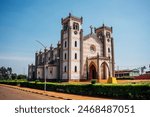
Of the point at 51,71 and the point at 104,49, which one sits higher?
the point at 104,49

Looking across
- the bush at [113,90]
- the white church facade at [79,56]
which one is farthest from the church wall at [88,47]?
the bush at [113,90]

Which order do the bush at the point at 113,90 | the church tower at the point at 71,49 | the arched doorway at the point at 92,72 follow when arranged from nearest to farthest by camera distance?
1. the bush at the point at 113,90
2. the church tower at the point at 71,49
3. the arched doorway at the point at 92,72

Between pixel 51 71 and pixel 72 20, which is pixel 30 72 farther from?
pixel 72 20

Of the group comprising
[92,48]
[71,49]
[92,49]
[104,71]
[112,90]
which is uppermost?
[92,48]

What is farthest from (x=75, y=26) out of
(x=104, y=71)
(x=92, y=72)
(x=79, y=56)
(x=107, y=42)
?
(x=104, y=71)

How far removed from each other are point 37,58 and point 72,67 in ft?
122

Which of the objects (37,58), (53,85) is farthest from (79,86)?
(37,58)

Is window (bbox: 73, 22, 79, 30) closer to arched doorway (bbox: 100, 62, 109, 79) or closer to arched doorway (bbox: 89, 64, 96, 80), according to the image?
arched doorway (bbox: 89, 64, 96, 80)

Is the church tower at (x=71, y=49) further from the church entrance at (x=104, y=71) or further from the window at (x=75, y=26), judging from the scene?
Answer: the church entrance at (x=104, y=71)

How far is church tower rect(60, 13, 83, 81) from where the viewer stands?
45.7m

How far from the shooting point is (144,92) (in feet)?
50.2

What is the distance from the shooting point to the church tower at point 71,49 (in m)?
45.7

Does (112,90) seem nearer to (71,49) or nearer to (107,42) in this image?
(71,49)

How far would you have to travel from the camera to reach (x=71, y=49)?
45938 millimetres
